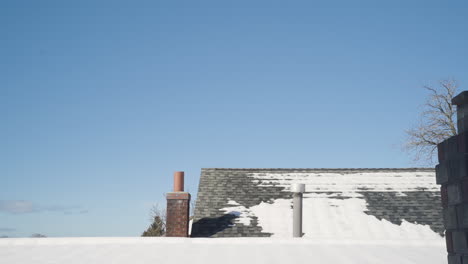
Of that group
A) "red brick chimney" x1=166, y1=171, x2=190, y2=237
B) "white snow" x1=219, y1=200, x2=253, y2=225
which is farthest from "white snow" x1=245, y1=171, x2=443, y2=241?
"red brick chimney" x1=166, y1=171, x2=190, y2=237

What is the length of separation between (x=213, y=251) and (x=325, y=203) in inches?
390

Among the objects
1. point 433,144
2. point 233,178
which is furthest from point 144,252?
point 433,144

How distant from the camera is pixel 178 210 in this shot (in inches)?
697

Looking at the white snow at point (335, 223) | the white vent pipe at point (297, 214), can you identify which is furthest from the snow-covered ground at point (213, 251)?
the white snow at point (335, 223)

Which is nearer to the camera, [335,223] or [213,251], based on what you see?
[213,251]

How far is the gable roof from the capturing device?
18.5 metres

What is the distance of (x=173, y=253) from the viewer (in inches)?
445

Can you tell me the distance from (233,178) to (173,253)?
11.1 meters

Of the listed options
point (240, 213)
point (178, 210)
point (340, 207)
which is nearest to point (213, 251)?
point (178, 210)

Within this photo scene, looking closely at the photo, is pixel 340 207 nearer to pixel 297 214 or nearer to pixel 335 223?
pixel 335 223

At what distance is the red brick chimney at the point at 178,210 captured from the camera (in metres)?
17.5

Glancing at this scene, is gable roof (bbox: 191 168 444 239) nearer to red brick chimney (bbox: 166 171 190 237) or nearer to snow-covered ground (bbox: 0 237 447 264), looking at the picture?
red brick chimney (bbox: 166 171 190 237)

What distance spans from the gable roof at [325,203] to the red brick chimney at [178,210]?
0.86m

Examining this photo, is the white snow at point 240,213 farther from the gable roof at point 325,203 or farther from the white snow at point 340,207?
the white snow at point 340,207
